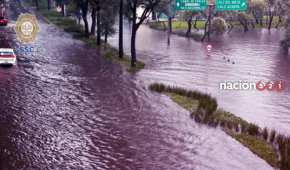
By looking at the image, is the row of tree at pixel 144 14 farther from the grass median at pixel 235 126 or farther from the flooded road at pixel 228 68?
the grass median at pixel 235 126

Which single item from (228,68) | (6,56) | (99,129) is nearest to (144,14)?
(228,68)

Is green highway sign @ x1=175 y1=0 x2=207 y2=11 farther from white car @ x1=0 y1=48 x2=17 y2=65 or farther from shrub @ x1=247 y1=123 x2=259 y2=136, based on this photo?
shrub @ x1=247 y1=123 x2=259 y2=136

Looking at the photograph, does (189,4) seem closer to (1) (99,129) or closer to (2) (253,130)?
(2) (253,130)

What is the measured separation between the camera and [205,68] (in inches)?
1726

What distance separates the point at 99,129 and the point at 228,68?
81.2 feet

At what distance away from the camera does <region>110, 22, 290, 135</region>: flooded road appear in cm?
2927

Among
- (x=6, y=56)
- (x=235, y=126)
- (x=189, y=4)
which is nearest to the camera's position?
(x=235, y=126)

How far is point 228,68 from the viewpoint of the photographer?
45.0 m

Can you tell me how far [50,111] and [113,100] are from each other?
15.7ft

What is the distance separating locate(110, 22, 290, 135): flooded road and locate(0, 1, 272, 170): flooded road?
165 inches

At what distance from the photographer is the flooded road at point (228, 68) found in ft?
96.0

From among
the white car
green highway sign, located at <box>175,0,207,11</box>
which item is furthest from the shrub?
green highway sign, located at <box>175,0,207,11</box>

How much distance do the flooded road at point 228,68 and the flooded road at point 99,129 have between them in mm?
4184

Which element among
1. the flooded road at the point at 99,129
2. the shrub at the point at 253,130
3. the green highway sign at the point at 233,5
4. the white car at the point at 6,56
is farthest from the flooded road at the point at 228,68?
the white car at the point at 6,56
